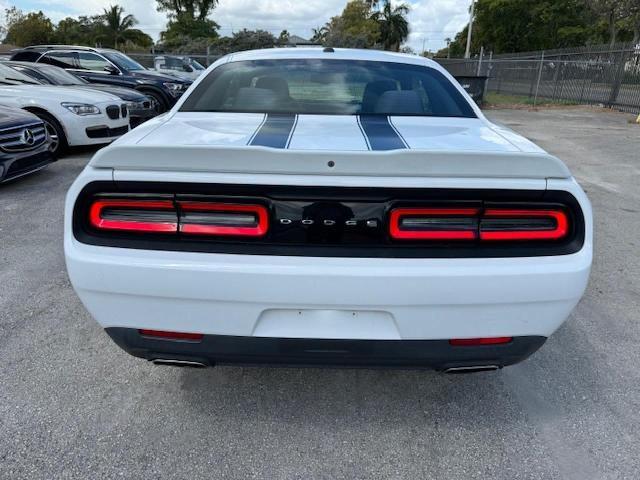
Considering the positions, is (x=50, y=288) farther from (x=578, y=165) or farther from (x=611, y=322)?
(x=578, y=165)

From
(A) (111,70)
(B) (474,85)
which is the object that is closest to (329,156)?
(A) (111,70)

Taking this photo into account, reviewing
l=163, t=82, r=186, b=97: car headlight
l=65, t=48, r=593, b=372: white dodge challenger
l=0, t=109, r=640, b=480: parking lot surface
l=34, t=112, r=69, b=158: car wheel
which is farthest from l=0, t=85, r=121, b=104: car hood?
l=65, t=48, r=593, b=372: white dodge challenger

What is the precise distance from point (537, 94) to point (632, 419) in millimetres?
21364

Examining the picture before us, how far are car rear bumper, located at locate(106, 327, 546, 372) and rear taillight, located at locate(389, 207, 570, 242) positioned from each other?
0.40 metres

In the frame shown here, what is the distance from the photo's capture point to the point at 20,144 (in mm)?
5598

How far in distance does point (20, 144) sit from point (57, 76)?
12.2 ft

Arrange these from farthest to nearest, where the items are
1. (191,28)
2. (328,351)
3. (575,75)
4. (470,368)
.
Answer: (191,28)
(575,75)
(470,368)
(328,351)

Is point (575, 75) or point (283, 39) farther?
point (283, 39)

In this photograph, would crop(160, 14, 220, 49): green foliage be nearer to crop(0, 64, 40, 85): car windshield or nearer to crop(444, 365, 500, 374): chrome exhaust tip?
crop(0, 64, 40, 85): car windshield

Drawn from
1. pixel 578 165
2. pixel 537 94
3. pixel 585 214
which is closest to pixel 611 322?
pixel 585 214

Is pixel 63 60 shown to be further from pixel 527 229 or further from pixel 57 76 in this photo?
pixel 527 229

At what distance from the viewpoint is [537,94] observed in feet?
68.2

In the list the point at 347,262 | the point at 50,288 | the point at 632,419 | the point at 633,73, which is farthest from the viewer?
the point at 633,73

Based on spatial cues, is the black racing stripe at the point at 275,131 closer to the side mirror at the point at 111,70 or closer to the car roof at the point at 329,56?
the car roof at the point at 329,56
